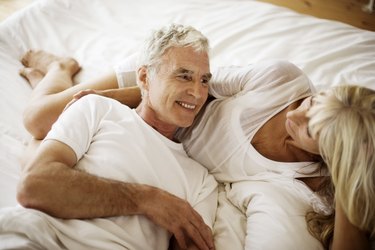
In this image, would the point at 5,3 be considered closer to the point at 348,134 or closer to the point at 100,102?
the point at 100,102

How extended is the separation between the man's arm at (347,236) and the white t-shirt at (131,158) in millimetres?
398

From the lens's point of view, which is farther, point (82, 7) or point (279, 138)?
point (82, 7)

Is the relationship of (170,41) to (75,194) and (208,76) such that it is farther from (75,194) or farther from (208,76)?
(75,194)

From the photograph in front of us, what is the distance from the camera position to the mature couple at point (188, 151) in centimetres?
91

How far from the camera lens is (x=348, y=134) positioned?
2.87ft

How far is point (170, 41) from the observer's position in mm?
1194

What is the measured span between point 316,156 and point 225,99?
0.41 m

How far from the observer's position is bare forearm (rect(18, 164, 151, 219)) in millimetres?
917

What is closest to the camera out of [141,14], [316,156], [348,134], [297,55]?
[348,134]

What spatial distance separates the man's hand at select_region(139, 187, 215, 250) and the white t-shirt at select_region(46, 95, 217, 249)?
68mm

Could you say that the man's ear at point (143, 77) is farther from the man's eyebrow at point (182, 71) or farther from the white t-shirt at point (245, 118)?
the white t-shirt at point (245, 118)

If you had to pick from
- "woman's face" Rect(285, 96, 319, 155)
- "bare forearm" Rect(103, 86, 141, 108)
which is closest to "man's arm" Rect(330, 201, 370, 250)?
"woman's face" Rect(285, 96, 319, 155)

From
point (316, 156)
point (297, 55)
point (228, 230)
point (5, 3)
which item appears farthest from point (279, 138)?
point (5, 3)

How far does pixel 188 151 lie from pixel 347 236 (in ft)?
2.12
